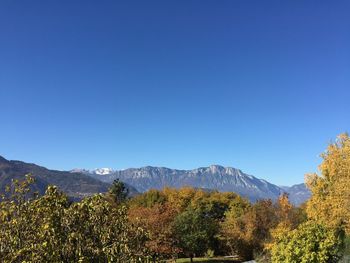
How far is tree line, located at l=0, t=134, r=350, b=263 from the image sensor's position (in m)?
7.79

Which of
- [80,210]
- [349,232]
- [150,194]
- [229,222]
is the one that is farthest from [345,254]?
[150,194]

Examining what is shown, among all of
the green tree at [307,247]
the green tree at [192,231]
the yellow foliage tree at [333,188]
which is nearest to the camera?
the green tree at [307,247]

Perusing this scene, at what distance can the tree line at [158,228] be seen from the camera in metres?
7.79

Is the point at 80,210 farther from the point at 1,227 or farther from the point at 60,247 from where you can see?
the point at 1,227

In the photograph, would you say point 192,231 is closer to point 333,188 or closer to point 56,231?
point 333,188

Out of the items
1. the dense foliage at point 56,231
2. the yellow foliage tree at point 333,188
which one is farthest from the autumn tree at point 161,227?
the dense foliage at point 56,231

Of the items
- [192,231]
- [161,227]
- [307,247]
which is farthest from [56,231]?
[192,231]

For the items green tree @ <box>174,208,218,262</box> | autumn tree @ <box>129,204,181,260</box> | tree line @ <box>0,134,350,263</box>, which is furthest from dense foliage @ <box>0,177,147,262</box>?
green tree @ <box>174,208,218,262</box>

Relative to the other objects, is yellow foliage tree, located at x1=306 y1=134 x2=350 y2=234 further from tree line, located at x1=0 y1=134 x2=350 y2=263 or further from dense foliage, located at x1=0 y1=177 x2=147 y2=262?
dense foliage, located at x1=0 y1=177 x2=147 y2=262

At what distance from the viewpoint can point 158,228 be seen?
153 feet

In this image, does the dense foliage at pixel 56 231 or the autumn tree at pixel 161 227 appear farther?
the autumn tree at pixel 161 227

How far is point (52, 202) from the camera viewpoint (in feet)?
25.8

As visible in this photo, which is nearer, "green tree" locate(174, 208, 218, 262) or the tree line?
the tree line

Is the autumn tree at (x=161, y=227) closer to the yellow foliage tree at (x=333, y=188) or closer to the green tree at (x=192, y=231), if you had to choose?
the green tree at (x=192, y=231)
